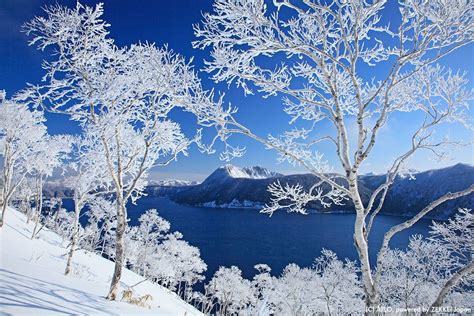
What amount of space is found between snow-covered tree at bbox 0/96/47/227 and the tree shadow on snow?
10.5 metres

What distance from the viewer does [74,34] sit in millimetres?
7230

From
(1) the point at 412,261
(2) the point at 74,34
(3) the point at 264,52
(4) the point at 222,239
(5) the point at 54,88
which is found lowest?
(4) the point at 222,239

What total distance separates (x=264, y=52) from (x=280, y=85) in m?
0.69

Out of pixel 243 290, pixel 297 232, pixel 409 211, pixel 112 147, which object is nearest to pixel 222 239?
pixel 297 232

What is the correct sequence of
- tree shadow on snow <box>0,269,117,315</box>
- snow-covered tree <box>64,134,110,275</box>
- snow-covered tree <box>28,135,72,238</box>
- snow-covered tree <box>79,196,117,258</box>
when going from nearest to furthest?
tree shadow on snow <box>0,269,117,315</box> → snow-covered tree <box>64,134,110,275</box> → snow-covered tree <box>28,135,72,238</box> → snow-covered tree <box>79,196,117,258</box>

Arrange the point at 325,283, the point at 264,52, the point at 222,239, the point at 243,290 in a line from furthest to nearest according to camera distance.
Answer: the point at 222,239
the point at 243,290
the point at 325,283
the point at 264,52

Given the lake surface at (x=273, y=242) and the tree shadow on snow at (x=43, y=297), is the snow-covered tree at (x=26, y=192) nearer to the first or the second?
the tree shadow on snow at (x=43, y=297)

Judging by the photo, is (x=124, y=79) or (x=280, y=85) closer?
(x=280, y=85)

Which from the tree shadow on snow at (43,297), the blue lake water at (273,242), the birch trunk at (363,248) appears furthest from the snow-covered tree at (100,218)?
the blue lake water at (273,242)

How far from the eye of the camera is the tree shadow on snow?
5.50m

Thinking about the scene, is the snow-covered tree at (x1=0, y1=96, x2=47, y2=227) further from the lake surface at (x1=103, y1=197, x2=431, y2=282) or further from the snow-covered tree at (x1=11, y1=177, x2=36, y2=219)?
the lake surface at (x1=103, y1=197, x2=431, y2=282)

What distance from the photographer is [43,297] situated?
6.11m

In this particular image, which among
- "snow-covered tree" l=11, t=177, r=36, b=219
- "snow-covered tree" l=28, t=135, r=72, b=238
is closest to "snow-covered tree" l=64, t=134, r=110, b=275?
"snow-covered tree" l=28, t=135, r=72, b=238

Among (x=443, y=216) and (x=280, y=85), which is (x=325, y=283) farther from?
(x=443, y=216)
